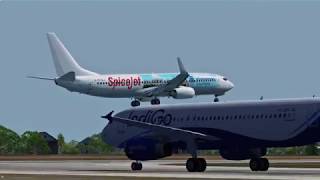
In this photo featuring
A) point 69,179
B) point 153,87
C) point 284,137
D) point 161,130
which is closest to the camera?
point 69,179

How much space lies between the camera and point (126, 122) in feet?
237

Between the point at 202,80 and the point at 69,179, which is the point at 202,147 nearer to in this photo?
the point at 69,179

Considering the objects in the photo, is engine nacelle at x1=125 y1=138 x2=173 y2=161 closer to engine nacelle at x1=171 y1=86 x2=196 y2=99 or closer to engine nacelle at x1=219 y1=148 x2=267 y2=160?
engine nacelle at x1=219 y1=148 x2=267 y2=160

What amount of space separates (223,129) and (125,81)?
258ft

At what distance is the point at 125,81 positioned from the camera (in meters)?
149

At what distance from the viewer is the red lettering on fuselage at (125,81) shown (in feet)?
488

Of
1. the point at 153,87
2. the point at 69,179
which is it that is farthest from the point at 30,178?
the point at 153,87

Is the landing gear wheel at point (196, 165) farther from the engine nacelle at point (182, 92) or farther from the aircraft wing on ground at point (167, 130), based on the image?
the engine nacelle at point (182, 92)

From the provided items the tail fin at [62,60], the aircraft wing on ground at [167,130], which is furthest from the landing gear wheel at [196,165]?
the tail fin at [62,60]

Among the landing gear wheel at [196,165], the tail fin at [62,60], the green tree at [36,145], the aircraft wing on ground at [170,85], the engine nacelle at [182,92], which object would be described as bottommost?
the landing gear wheel at [196,165]

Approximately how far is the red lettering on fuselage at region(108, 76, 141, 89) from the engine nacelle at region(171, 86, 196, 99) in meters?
5.45

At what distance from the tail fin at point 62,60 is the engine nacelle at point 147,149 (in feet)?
260

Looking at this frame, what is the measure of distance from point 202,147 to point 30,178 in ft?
50.6

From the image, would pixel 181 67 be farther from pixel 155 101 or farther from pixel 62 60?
pixel 62 60
